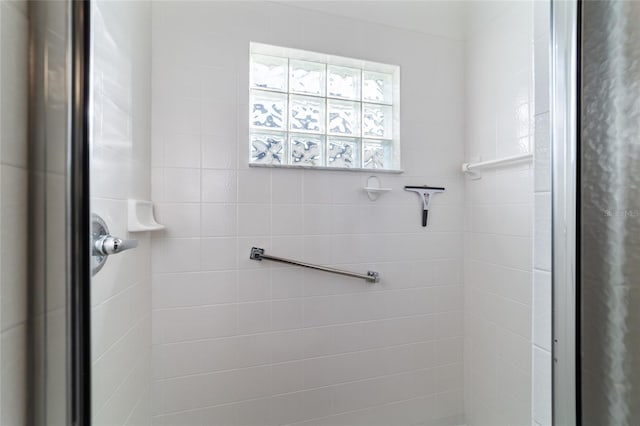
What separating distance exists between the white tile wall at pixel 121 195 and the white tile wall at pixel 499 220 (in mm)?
1477

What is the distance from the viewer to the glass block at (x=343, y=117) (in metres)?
1.48

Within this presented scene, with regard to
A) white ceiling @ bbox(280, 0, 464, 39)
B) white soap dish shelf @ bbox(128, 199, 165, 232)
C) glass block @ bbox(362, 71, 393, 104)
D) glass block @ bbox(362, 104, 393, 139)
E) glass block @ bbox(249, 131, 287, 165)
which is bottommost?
white soap dish shelf @ bbox(128, 199, 165, 232)

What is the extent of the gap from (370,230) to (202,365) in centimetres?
99

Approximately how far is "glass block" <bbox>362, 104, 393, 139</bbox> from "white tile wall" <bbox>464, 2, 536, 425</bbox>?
439 millimetres

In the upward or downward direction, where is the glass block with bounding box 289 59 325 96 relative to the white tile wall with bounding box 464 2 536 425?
upward

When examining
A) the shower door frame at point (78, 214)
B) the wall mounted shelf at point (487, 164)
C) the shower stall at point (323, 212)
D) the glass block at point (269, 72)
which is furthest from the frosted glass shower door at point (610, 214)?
the glass block at point (269, 72)

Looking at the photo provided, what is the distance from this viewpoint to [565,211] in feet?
1.54

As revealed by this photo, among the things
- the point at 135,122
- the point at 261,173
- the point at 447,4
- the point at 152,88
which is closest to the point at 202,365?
the point at 261,173

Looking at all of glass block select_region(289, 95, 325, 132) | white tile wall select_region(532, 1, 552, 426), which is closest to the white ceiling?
glass block select_region(289, 95, 325, 132)

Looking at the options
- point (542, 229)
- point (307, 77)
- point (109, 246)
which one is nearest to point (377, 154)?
point (307, 77)

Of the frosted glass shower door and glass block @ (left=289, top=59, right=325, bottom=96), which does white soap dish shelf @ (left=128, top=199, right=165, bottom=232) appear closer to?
glass block @ (left=289, top=59, right=325, bottom=96)

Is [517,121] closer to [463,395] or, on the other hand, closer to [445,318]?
[445,318]

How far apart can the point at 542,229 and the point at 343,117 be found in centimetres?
116

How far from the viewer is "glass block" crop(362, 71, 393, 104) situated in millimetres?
1521
